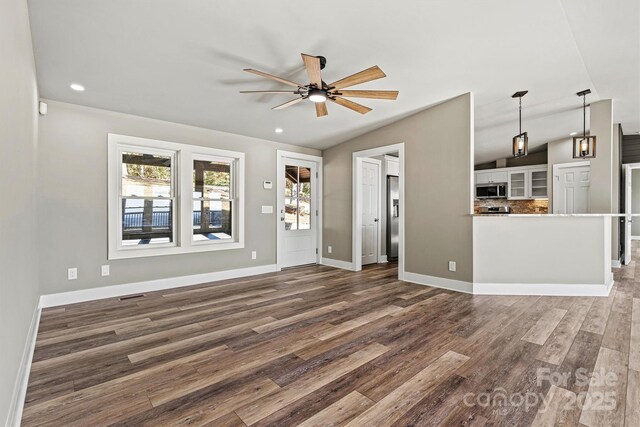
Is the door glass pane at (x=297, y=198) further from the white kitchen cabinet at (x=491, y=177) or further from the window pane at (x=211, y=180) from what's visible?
the white kitchen cabinet at (x=491, y=177)

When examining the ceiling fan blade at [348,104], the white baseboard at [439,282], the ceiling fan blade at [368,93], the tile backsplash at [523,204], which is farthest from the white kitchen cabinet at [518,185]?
the ceiling fan blade at [368,93]

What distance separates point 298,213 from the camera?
620 centimetres

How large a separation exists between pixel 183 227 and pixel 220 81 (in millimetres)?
2250

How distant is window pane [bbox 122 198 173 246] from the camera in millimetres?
4258

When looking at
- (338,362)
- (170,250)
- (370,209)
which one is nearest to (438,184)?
(370,209)

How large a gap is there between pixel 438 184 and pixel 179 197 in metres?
3.84

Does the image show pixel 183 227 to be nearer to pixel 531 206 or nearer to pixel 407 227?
pixel 407 227

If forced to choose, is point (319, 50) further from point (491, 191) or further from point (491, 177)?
point (491, 177)

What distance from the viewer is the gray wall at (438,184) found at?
14.1 ft

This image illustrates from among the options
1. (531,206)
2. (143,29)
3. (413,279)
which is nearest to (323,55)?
(143,29)

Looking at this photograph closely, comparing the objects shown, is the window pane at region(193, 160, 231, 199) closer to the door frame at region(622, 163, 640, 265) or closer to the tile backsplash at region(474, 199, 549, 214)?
the tile backsplash at region(474, 199, 549, 214)

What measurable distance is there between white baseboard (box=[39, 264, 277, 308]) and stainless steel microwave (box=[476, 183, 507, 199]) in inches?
259

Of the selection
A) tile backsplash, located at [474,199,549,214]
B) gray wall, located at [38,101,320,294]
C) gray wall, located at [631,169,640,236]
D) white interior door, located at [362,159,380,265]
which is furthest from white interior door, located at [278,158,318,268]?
gray wall, located at [631,169,640,236]

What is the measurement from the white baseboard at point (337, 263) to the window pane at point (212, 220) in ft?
6.73
